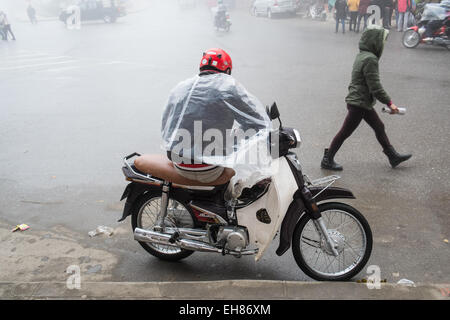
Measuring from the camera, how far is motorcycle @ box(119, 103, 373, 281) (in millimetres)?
3074

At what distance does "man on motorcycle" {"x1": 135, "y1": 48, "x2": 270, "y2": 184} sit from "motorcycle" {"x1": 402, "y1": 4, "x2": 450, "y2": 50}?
36.2ft

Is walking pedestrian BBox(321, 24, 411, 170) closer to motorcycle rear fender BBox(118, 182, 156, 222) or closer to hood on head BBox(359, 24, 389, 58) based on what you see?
hood on head BBox(359, 24, 389, 58)

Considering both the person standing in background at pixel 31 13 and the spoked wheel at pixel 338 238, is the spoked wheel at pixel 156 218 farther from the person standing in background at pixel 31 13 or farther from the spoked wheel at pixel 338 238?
the person standing in background at pixel 31 13

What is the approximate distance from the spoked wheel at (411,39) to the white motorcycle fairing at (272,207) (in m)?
11.3

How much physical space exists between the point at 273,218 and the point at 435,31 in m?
11.3

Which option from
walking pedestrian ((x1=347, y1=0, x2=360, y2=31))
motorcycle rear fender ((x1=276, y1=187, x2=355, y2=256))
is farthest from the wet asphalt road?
walking pedestrian ((x1=347, y1=0, x2=360, y2=31))

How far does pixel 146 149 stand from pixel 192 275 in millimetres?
3324

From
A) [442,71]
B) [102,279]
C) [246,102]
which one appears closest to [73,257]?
[102,279]

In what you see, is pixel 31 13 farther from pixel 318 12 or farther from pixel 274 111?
pixel 274 111

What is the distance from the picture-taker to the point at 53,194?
17.2ft

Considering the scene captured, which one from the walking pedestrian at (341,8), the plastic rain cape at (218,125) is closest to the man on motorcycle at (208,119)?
the plastic rain cape at (218,125)

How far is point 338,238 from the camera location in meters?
3.24

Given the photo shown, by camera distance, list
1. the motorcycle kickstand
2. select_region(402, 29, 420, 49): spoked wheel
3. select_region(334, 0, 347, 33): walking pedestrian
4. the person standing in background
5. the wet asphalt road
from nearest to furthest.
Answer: the motorcycle kickstand → the wet asphalt road → select_region(402, 29, 420, 49): spoked wheel → select_region(334, 0, 347, 33): walking pedestrian → the person standing in background
